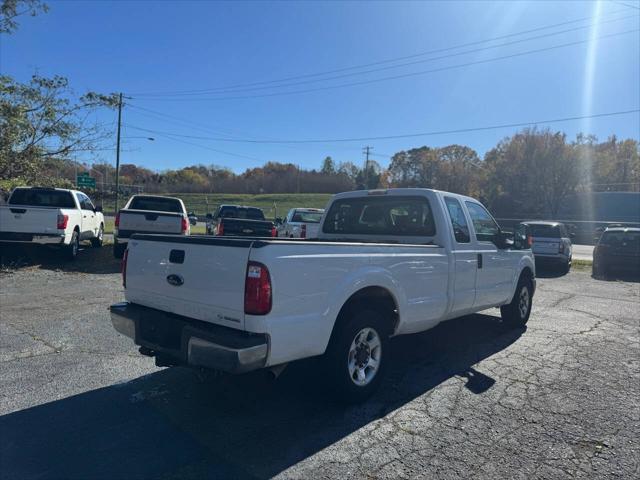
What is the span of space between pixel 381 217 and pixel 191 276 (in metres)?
2.93

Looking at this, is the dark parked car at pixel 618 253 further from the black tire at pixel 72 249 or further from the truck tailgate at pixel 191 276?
the black tire at pixel 72 249

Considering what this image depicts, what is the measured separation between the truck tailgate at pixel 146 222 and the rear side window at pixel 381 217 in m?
6.87

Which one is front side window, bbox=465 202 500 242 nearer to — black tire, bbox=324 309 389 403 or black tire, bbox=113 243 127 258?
black tire, bbox=324 309 389 403

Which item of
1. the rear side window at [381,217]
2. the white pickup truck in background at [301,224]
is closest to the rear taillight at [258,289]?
the rear side window at [381,217]

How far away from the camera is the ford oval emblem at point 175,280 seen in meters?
3.77

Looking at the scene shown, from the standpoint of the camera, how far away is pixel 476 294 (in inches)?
229

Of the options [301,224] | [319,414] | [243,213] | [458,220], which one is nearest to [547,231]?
[301,224]

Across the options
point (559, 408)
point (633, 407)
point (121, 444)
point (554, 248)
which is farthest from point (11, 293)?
point (554, 248)

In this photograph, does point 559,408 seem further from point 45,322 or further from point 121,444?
point 45,322

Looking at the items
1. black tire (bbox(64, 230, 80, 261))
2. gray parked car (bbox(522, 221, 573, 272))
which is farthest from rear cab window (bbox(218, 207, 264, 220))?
gray parked car (bbox(522, 221, 573, 272))

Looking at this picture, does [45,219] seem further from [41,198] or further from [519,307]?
[519,307]

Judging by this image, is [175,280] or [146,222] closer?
[175,280]

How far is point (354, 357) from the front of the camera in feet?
13.7

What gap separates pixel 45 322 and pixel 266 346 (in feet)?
15.9
